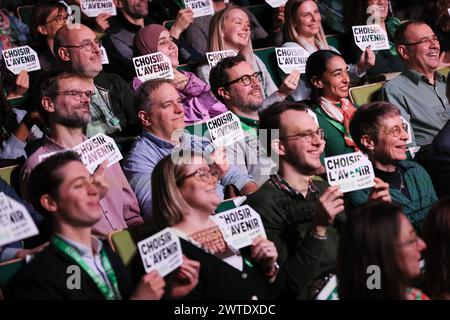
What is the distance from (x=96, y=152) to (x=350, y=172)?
3.60 feet

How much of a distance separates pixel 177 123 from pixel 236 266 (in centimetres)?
131

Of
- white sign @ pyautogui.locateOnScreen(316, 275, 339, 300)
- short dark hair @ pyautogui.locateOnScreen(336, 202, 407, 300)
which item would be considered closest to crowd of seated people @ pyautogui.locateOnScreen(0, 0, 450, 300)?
short dark hair @ pyautogui.locateOnScreen(336, 202, 407, 300)

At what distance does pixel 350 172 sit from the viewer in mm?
3709

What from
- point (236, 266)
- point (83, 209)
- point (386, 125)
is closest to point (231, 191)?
point (386, 125)

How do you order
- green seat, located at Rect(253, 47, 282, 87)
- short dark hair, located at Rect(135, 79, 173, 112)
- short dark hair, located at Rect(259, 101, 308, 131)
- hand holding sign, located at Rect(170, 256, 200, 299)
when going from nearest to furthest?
hand holding sign, located at Rect(170, 256, 200, 299) < short dark hair, located at Rect(259, 101, 308, 131) < short dark hair, located at Rect(135, 79, 173, 112) < green seat, located at Rect(253, 47, 282, 87)

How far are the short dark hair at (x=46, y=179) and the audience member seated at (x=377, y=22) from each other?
10.8 feet

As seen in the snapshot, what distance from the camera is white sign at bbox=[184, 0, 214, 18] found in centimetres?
595

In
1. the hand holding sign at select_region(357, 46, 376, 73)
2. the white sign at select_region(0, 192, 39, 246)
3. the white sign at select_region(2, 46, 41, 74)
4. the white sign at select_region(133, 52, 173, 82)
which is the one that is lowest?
the hand holding sign at select_region(357, 46, 376, 73)

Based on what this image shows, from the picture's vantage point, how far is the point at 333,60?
4.98m

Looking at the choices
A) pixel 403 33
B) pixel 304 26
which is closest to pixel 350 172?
pixel 403 33

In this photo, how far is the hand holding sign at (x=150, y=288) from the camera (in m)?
2.88

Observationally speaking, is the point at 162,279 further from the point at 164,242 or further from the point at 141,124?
the point at 141,124

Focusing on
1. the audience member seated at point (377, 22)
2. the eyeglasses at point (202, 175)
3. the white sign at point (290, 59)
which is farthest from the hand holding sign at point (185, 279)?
the audience member seated at point (377, 22)

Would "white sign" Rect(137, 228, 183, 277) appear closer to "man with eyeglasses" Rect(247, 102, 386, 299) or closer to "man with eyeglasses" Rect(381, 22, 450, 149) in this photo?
"man with eyeglasses" Rect(247, 102, 386, 299)
